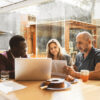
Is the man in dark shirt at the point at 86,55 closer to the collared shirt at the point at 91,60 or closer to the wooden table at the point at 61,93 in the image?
the collared shirt at the point at 91,60

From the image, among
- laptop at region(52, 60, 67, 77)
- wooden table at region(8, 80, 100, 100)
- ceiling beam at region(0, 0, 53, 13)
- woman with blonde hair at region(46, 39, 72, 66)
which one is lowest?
wooden table at region(8, 80, 100, 100)

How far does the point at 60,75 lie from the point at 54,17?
1.93 m

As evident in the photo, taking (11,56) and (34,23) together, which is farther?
(34,23)

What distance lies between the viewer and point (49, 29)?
356 cm

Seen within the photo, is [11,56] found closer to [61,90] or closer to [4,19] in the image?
[61,90]

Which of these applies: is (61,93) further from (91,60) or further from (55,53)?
(55,53)

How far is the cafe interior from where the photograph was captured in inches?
44.1

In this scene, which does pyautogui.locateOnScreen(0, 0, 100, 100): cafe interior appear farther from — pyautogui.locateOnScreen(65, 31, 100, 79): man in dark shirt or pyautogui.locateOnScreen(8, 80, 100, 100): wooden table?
pyautogui.locateOnScreen(65, 31, 100, 79): man in dark shirt

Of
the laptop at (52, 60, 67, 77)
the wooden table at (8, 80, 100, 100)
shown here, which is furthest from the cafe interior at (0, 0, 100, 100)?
the laptop at (52, 60, 67, 77)

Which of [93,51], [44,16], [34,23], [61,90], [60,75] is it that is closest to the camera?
[61,90]

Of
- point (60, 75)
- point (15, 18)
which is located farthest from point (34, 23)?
point (60, 75)

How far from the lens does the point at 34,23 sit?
3945 millimetres

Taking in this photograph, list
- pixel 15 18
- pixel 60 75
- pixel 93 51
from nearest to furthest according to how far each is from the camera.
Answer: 1. pixel 60 75
2. pixel 93 51
3. pixel 15 18

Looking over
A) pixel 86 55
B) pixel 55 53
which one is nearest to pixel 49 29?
pixel 55 53
